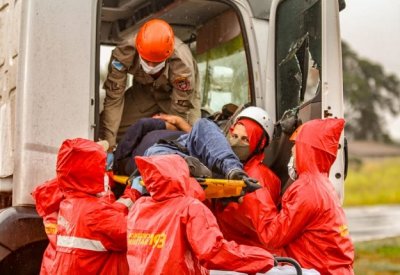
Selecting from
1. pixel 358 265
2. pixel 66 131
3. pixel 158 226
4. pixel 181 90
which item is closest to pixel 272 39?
pixel 181 90

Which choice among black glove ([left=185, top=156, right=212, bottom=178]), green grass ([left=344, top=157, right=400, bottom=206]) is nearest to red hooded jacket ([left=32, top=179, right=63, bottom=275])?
black glove ([left=185, top=156, right=212, bottom=178])

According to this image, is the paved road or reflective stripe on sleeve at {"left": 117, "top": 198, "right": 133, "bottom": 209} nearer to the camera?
reflective stripe on sleeve at {"left": 117, "top": 198, "right": 133, "bottom": 209}

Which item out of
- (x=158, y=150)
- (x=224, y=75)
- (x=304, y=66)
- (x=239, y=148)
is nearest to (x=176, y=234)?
(x=158, y=150)

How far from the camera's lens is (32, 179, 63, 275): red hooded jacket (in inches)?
196

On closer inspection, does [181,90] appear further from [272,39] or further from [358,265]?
[358,265]

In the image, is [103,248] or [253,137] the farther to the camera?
[253,137]

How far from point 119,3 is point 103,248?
292cm

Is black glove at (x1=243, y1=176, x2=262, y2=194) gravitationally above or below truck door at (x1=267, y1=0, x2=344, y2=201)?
below

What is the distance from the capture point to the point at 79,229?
192 inches

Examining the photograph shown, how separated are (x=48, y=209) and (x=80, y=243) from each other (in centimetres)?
30

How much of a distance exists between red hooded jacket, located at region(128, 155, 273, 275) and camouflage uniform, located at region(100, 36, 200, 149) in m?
1.59

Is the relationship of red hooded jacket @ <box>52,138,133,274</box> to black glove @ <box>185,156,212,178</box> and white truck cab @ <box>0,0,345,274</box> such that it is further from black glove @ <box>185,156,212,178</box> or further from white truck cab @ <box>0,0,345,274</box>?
black glove @ <box>185,156,212,178</box>

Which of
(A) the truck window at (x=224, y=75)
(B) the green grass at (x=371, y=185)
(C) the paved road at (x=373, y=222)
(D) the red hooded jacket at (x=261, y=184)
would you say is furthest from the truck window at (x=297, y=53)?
(B) the green grass at (x=371, y=185)

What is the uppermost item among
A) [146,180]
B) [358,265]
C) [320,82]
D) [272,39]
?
[272,39]
